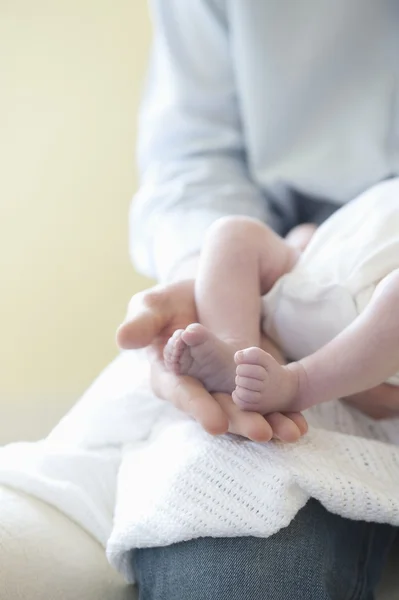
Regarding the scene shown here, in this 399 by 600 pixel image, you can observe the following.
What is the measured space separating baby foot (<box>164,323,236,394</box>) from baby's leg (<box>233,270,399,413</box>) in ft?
0.11

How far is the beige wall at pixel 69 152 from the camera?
124cm

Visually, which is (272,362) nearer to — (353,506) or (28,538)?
(353,506)

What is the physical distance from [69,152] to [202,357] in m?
0.86

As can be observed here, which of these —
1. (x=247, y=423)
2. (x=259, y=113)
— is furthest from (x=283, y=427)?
(x=259, y=113)

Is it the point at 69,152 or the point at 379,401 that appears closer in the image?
the point at 379,401

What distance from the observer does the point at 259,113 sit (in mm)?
856

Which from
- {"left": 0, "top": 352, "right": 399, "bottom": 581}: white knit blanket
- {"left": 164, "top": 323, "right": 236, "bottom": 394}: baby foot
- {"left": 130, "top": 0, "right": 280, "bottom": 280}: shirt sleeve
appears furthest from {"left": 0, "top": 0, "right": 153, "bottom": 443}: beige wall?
{"left": 164, "top": 323, "right": 236, "bottom": 394}: baby foot

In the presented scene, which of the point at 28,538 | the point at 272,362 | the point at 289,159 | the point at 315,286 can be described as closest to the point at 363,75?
the point at 289,159

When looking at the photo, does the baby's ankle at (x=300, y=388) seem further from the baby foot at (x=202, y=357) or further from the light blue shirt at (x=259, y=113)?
the light blue shirt at (x=259, y=113)

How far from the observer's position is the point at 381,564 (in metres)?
0.60

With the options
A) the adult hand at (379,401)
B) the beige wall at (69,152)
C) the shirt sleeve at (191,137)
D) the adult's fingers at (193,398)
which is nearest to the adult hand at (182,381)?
the adult's fingers at (193,398)

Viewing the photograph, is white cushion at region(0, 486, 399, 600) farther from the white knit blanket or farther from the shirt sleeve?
the shirt sleeve

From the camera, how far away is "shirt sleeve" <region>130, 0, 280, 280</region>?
2.89 feet

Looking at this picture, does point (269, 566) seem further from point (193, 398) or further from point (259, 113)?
point (259, 113)
